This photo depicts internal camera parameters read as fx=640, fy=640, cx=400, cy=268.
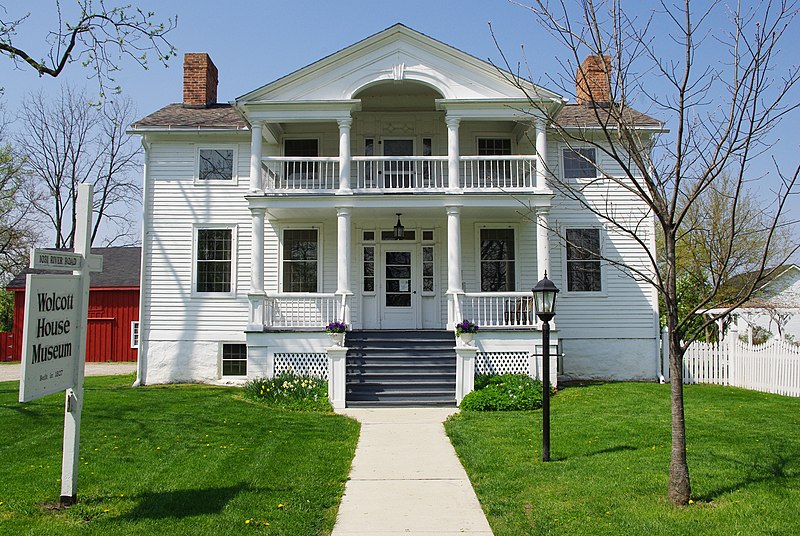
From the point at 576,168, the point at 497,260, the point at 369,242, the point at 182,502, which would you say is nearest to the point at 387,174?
the point at 369,242

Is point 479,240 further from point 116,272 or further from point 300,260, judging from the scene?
point 116,272

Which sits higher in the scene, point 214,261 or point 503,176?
point 503,176

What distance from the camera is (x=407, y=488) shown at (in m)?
6.70

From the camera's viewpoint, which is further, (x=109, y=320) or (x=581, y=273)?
(x=109, y=320)

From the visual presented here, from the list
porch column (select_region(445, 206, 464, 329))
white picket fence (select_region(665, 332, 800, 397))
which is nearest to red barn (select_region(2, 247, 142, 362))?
porch column (select_region(445, 206, 464, 329))

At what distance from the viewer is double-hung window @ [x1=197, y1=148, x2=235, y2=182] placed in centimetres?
1630

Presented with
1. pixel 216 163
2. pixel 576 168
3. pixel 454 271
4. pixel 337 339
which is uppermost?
pixel 216 163

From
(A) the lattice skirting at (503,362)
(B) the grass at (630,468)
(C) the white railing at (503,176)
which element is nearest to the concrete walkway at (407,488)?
(B) the grass at (630,468)

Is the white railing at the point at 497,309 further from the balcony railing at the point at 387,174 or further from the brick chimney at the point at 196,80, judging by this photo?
the brick chimney at the point at 196,80

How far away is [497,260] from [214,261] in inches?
280

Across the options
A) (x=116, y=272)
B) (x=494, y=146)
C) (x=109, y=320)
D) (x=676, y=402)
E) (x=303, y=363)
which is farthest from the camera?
(x=116, y=272)

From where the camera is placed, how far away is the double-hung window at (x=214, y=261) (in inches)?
631

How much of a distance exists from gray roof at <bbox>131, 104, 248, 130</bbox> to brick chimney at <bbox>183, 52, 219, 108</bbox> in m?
0.32

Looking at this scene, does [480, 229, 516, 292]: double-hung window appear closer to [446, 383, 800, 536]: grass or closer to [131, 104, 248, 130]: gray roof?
[446, 383, 800, 536]: grass
